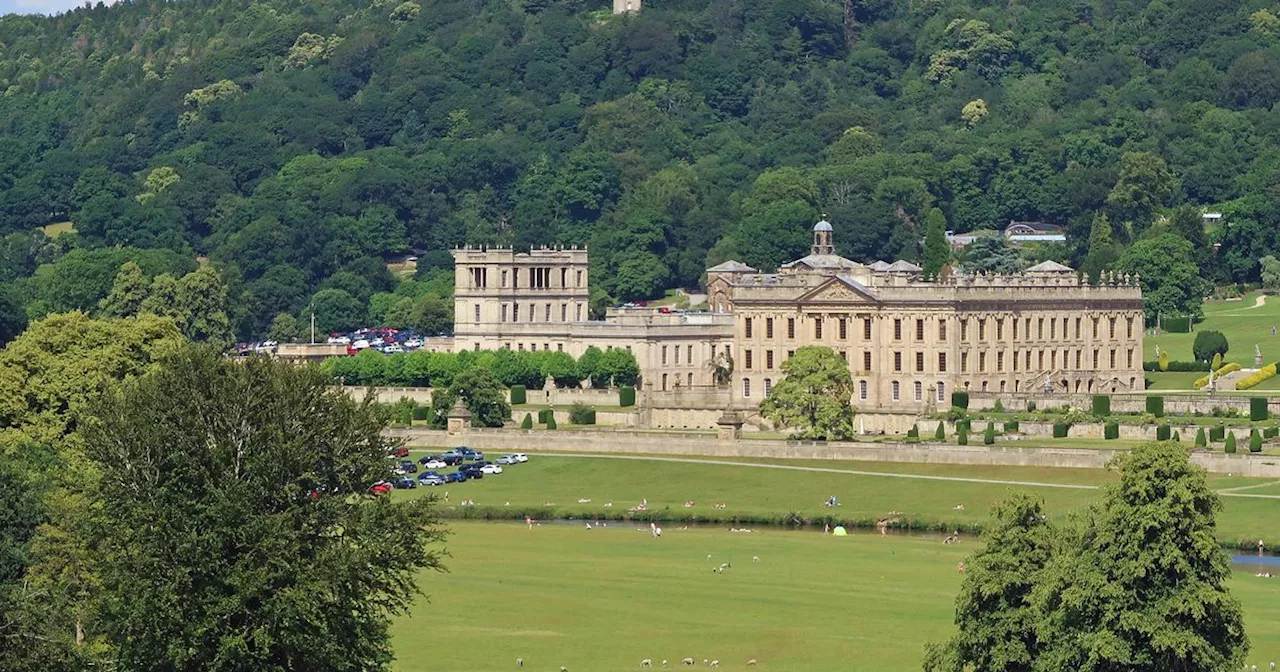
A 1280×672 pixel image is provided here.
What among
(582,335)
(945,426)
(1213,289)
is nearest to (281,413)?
(945,426)

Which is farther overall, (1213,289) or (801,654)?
(1213,289)

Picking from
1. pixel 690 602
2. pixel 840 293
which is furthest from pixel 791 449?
pixel 690 602

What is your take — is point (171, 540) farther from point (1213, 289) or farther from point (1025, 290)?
point (1213, 289)

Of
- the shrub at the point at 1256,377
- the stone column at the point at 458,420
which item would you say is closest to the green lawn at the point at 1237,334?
the shrub at the point at 1256,377

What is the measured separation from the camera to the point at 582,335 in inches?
6619

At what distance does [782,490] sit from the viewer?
11856 cm

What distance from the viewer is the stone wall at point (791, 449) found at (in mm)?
115750

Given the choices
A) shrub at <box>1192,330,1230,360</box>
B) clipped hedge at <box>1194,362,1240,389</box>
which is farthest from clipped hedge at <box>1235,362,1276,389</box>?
shrub at <box>1192,330,1230,360</box>

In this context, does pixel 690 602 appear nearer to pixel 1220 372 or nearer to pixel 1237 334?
pixel 1220 372

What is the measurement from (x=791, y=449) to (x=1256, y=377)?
92.3 feet

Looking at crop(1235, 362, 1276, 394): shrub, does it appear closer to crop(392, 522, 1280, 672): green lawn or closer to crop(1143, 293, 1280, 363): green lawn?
crop(1143, 293, 1280, 363): green lawn

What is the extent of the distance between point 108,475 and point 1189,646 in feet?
66.7

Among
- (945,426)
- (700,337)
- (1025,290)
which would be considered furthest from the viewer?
(700,337)

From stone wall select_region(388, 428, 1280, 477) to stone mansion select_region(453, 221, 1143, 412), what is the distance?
14.7 m
